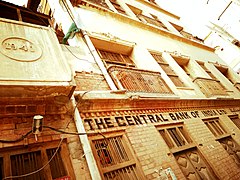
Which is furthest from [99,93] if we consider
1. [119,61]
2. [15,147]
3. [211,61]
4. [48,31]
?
[211,61]

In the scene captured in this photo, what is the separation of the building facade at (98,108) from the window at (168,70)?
0.24ft

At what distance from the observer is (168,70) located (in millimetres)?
9531

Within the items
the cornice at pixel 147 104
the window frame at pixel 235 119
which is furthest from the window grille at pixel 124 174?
the window frame at pixel 235 119

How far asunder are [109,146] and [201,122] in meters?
4.65

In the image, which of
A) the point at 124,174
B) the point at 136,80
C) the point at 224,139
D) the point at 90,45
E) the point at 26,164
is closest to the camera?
the point at 26,164

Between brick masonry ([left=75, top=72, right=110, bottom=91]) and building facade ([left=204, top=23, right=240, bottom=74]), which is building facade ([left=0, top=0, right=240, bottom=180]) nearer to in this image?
brick masonry ([left=75, top=72, right=110, bottom=91])

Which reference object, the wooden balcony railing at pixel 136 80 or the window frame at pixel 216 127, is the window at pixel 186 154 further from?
the window frame at pixel 216 127

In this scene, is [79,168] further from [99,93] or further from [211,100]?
[211,100]

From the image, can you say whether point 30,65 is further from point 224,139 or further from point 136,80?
point 224,139

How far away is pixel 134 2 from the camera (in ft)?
49.1

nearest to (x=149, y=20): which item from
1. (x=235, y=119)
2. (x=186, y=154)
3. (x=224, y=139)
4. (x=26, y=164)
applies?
(x=235, y=119)

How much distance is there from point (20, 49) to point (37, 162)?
A: 2.20 meters

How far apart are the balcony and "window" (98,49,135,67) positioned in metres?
3.83

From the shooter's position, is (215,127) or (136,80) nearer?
(136,80)
